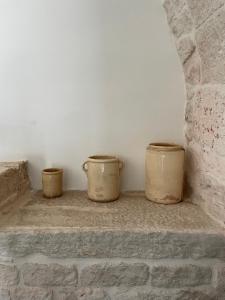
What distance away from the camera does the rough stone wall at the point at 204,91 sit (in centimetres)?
82

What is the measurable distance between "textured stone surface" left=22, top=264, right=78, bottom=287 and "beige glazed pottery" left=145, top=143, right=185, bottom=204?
396 mm

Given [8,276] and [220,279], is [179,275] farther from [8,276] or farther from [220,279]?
[8,276]

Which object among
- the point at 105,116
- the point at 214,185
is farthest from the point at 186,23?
the point at 214,185

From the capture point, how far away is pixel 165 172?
1.01m

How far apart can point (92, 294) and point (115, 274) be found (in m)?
0.10

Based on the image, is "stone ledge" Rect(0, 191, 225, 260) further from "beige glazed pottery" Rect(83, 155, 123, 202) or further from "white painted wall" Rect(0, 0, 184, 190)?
"white painted wall" Rect(0, 0, 184, 190)

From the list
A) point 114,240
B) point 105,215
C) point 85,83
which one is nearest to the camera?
point 114,240

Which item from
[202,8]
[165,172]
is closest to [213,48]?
[202,8]

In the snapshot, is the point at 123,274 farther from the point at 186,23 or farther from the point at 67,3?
the point at 67,3

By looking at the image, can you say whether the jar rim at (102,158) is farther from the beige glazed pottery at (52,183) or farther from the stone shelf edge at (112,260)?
the stone shelf edge at (112,260)

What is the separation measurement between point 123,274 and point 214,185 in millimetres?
393

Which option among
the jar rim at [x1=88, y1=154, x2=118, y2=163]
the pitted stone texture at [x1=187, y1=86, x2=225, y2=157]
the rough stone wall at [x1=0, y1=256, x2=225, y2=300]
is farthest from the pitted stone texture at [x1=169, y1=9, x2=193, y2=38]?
the rough stone wall at [x1=0, y1=256, x2=225, y2=300]

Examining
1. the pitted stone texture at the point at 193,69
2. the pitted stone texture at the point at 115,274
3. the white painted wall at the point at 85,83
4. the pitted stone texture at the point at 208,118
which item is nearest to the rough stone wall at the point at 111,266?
the pitted stone texture at the point at 115,274

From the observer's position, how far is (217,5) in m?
0.75
